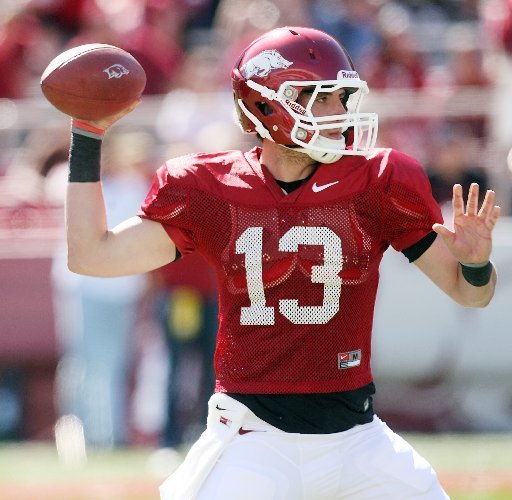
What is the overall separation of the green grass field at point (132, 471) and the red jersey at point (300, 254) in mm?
2788

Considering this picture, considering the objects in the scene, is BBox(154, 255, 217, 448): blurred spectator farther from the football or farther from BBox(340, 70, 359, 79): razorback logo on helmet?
BBox(340, 70, 359, 79): razorback logo on helmet

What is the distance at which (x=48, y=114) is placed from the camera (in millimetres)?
8547

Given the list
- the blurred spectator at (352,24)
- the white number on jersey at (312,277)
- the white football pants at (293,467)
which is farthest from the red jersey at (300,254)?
the blurred spectator at (352,24)

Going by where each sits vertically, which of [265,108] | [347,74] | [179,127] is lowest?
[179,127]

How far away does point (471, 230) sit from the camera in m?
3.48

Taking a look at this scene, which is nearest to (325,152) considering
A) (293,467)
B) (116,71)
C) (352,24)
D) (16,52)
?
(116,71)

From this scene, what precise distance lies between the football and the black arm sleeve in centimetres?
93

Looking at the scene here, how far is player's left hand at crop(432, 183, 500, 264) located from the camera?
344 centimetres

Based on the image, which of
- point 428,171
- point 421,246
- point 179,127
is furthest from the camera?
point 179,127

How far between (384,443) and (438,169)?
15.4 ft

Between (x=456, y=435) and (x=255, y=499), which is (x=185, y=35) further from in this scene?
(x=255, y=499)

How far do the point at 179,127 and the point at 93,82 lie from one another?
4.77 metres

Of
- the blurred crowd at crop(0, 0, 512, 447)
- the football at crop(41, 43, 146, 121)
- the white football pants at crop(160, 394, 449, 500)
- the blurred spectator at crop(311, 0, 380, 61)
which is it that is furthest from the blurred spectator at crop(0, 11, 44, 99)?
the white football pants at crop(160, 394, 449, 500)

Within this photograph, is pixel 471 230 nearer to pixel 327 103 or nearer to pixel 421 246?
pixel 421 246
